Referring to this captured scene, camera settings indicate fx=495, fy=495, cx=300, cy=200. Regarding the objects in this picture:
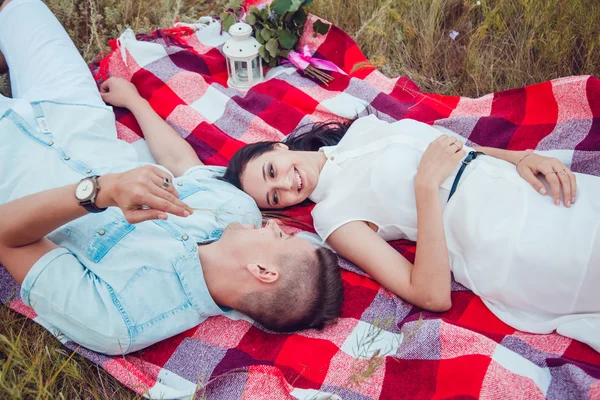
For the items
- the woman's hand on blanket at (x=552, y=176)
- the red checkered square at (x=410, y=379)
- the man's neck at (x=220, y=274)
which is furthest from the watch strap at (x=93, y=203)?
the woman's hand on blanket at (x=552, y=176)

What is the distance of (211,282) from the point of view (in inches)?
90.5

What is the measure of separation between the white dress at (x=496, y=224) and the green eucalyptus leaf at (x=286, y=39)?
1.42 meters

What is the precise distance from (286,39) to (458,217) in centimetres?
210

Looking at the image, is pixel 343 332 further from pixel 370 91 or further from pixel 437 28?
pixel 437 28

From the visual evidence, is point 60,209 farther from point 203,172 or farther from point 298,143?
point 298,143

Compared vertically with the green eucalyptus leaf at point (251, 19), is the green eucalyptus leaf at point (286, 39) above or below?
below

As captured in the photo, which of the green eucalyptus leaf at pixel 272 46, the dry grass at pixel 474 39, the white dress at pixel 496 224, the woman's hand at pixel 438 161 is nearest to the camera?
the white dress at pixel 496 224

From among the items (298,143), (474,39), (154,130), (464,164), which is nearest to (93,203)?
(154,130)

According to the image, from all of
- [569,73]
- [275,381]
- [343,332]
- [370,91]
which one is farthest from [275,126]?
[569,73]

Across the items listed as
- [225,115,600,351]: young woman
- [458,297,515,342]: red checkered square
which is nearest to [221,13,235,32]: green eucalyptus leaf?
[225,115,600,351]: young woman

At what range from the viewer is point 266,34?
3738 mm

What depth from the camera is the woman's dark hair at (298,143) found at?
9.33 feet

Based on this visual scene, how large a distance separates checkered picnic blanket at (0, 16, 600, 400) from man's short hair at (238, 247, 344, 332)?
0.39 ft

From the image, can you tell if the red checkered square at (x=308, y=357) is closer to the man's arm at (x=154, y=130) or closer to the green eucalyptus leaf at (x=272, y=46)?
the man's arm at (x=154, y=130)
